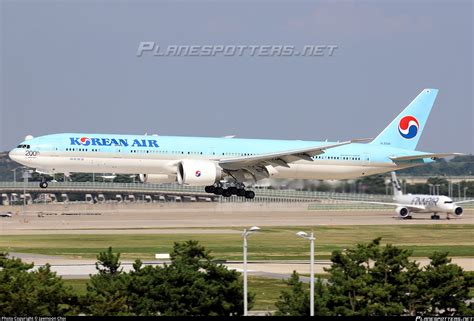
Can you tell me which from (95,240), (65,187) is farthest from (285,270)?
(65,187)

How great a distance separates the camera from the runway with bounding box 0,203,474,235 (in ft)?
255

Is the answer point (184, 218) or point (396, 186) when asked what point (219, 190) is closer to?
point (184, 218)

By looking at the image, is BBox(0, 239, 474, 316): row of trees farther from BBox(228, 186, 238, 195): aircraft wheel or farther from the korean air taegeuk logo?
the korean air taegeuk logo

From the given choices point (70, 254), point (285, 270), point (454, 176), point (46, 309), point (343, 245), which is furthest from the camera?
point (454, 176)

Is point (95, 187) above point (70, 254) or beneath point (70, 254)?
above

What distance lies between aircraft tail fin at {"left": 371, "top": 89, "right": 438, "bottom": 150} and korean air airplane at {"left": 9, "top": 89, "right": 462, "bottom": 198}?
0.91 meters

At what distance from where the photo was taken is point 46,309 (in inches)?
1483

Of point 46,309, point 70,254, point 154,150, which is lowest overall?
point 46,309

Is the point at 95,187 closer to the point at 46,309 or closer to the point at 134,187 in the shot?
the point at 134,187

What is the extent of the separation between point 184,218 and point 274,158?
61.9 ft

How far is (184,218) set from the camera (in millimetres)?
91625

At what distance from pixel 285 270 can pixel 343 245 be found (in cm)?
1349

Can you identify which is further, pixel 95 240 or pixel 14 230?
pixel 14 230

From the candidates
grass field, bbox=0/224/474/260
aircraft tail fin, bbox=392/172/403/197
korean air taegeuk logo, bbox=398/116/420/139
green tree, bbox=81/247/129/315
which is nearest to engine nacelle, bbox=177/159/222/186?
grass field, bbox=0/224/474/260
